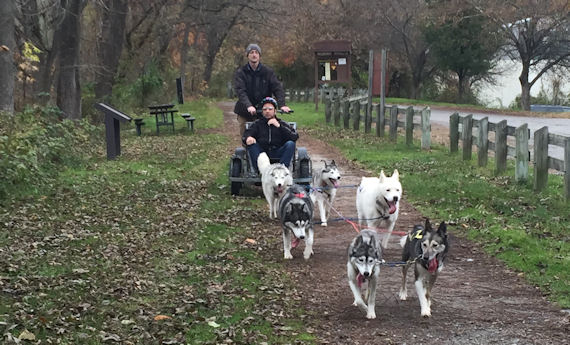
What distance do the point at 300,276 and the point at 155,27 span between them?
31.8 metres

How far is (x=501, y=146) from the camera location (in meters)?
14.4

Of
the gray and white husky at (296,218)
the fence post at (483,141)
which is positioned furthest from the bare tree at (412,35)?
the gray and white husky at (296,218)

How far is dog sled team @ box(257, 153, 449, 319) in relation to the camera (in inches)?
257

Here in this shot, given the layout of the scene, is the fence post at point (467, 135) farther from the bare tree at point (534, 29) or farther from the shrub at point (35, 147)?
the bare tree at point (534, 29)

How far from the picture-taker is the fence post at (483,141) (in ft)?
50.6

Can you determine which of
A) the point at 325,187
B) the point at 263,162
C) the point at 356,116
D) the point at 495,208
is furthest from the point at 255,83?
the point at 356,116

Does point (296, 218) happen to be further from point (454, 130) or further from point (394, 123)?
point (394, 123)

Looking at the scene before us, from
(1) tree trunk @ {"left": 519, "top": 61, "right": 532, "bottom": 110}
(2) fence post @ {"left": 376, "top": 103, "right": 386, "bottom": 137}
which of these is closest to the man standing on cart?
(2) fence post @ {"left": 376, "top": 103, "right": 386, "bottom": 137}

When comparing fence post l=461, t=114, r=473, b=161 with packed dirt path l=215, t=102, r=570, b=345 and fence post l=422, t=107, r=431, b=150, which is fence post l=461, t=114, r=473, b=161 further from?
packed dirt path l=215, t=102, r=570, b=345

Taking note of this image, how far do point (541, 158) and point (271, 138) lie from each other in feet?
15.4

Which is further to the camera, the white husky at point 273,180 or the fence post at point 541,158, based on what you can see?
the fence post at point 541,158

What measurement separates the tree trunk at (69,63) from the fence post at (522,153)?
1341 centimetres

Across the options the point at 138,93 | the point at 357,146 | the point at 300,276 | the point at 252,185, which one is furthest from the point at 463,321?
the point at 138,93

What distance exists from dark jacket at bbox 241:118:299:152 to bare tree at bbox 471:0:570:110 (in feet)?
108
